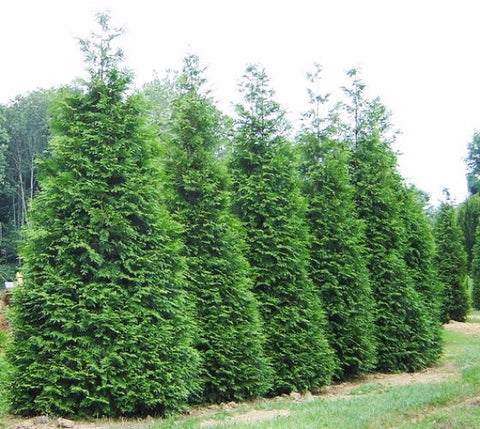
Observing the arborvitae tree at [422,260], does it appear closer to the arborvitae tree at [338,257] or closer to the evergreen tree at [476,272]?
the arborvitae tree at [338,257]

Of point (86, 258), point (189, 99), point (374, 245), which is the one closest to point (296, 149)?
point (189, 99)

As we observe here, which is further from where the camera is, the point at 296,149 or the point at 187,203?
the point at 296,149

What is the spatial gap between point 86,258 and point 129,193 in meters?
1.11

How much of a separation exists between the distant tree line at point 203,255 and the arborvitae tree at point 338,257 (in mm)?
37

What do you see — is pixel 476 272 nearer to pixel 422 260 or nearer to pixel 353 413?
pixel 422 260

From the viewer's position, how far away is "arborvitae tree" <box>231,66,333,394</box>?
10383mm

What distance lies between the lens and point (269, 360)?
1012cm

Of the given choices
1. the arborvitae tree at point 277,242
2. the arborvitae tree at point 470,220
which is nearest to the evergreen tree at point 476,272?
the arborvitae tree at point 470,220

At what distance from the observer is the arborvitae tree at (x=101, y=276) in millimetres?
7398

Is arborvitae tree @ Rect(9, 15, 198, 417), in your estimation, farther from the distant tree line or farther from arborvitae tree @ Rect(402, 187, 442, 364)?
arborvitae tree @ Rect(402, 187, 442, 364)

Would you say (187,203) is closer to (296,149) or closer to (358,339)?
(296,149)

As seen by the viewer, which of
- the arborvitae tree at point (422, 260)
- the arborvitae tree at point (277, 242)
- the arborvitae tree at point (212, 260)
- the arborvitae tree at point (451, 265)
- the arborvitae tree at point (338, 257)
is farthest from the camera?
the arborvitae tree at point (451, 265)

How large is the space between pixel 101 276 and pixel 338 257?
18.9 feet

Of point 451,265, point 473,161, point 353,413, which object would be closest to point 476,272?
point 451,265
